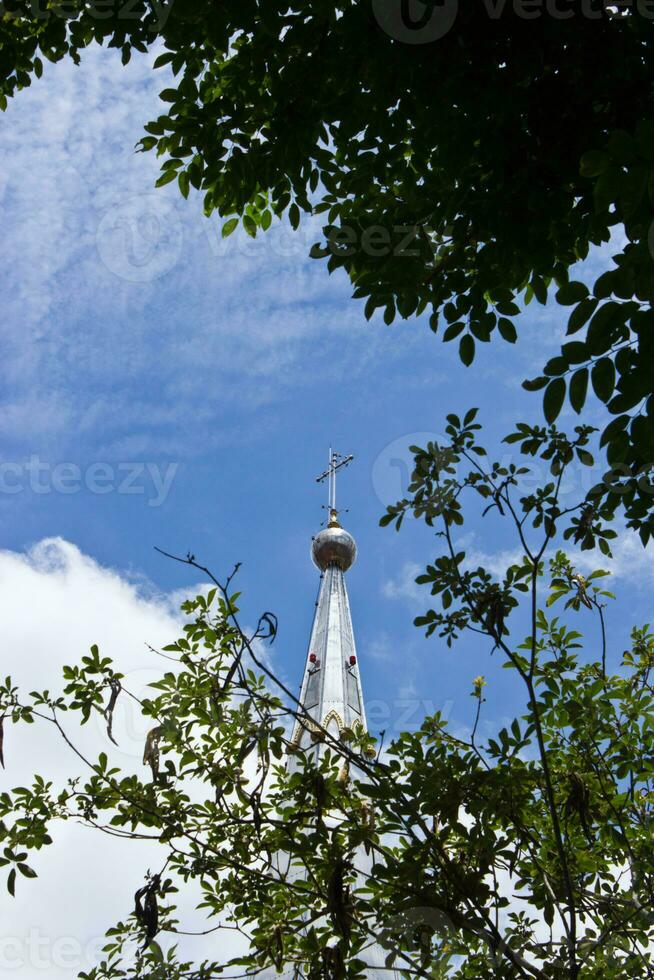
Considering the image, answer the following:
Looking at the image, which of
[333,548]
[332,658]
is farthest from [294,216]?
[333,548]

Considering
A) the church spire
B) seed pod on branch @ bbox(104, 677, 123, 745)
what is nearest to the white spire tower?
the church spire

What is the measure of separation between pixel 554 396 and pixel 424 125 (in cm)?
212

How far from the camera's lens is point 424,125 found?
4.32 meters

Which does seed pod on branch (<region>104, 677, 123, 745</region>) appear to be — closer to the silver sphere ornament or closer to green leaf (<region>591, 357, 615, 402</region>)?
green leaf (<region>591, 357, 615, 402</region>)

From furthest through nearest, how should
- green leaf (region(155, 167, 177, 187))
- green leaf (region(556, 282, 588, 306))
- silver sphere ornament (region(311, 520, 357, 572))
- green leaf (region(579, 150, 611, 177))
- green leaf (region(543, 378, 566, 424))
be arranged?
1. silver sphere ornament (region(311, 520, 357, 572))
2. green leaf (region(155, 167, 177, 187))
3. green leaf (region(543, 378, 566, 424))
4. green leaf (region(556, 282, 588, 306))
5. green leaf (region(579, 150, 611, 177))

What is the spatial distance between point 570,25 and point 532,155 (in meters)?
0.64

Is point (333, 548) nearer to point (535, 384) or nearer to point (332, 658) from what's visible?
point (332, 658)

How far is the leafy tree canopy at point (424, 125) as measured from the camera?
3949 mm

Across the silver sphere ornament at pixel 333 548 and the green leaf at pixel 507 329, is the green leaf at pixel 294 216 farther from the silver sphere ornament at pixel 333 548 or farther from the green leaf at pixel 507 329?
the silver sphere ornament at pixel 333 548

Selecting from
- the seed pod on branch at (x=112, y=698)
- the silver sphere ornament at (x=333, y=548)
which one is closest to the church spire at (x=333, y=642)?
the silver sphere ornament at (x=333, y=548)

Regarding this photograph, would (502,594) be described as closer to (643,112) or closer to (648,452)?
(648,452)

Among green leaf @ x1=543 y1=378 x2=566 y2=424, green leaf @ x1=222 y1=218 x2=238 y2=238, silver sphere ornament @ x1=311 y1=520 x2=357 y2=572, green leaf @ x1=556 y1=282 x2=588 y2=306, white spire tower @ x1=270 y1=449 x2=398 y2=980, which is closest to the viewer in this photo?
green leaf @ x1=556 y1=282 x2=588 y2=306

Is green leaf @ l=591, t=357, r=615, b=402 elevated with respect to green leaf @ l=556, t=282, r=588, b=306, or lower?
lower

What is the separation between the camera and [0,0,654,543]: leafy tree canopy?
3949 millimetres
